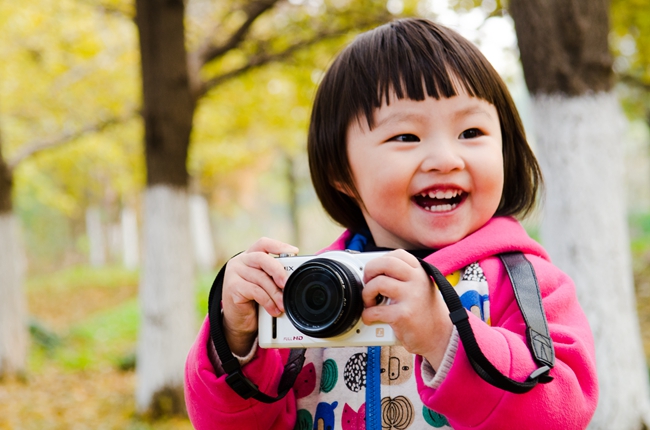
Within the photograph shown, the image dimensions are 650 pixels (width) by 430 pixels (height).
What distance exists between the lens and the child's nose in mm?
1292

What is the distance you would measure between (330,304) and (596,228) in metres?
2.86

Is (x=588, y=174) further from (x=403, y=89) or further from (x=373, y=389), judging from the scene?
(x=373, y=389)

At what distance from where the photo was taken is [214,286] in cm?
135

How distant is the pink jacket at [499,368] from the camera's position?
1097 millimetres

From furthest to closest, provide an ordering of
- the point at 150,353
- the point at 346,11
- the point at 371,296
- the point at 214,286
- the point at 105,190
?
the point at 105,190, the point at 346,11, the point at 150,353, the point at 214,286, the point at 371,296

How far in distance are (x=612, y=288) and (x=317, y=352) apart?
2.60m

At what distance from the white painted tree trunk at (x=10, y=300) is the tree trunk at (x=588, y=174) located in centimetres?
704

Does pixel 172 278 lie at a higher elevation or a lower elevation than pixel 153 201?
lower

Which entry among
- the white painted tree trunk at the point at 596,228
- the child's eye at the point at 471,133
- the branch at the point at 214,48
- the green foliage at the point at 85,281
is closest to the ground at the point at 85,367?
the green foliage at the point at 85,281

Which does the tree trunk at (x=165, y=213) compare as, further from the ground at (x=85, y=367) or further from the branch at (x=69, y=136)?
the branch at (x=69, y=136)

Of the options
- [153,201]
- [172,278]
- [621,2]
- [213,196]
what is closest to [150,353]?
[172,278]

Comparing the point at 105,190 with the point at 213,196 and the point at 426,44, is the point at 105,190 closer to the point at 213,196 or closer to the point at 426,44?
the point at 213,196

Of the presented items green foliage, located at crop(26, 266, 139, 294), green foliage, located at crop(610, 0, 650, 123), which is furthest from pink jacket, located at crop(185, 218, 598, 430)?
green foliage, located at crop(26, 266, 139, 294)

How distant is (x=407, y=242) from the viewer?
1.48 m
